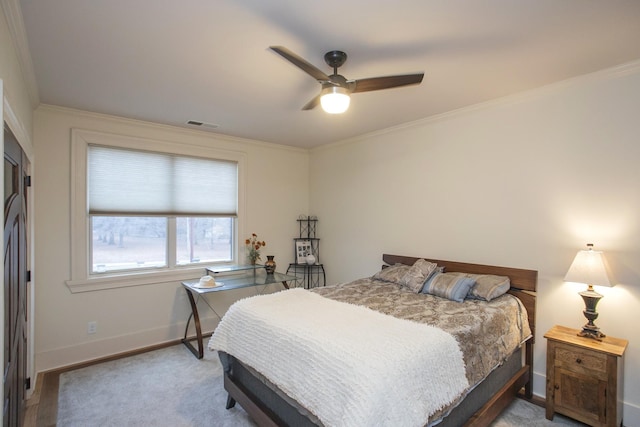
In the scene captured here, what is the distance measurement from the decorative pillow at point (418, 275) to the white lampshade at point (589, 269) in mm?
1097

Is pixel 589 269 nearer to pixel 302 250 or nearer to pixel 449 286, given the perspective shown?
pixel 449 286

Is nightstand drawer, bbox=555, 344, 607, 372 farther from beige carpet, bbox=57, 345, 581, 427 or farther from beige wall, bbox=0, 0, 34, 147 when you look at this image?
beige wall, bbox=0, 0, 34, 147

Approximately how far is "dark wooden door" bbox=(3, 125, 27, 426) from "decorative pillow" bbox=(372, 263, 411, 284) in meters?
2.92

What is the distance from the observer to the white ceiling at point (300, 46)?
171 centimetres

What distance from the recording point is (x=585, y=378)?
7.44 ft

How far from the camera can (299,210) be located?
5.12 metres

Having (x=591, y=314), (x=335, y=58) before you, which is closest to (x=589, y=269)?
(x=591, y=314)

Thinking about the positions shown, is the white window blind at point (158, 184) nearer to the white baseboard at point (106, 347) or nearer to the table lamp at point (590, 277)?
the white baseboard at point (106, 347)

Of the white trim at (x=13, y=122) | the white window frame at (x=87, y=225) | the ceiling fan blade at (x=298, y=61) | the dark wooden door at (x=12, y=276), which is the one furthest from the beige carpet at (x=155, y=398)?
the ceiling fan blade at (x=298, y=61)

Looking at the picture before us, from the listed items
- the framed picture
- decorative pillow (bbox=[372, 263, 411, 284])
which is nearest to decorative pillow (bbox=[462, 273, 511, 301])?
decorative pillow (bbox=[372, 263, 411, 284])

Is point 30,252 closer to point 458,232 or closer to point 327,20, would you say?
point 327,20

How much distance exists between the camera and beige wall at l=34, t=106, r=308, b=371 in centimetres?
316

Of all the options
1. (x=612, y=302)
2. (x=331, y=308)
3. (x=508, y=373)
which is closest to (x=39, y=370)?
(x=331, y=308)

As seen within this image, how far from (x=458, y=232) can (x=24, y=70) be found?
12.6 feet
